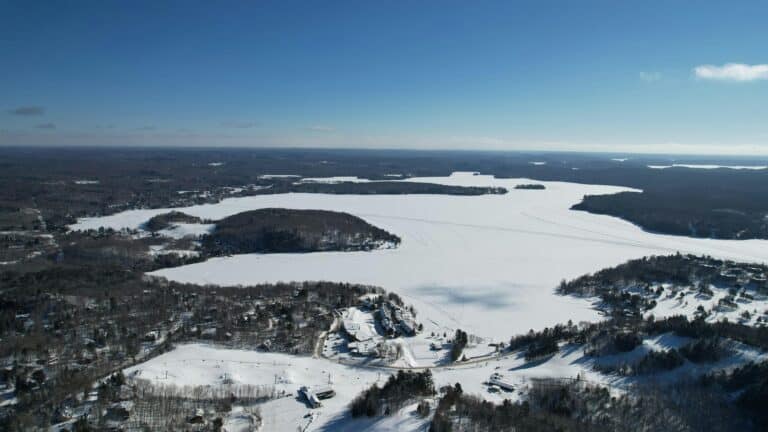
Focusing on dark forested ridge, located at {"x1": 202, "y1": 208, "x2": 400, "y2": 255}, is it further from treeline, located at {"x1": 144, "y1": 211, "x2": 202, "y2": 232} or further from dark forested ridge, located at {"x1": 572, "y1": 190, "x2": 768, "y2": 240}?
dark forested ridge, located at {"x1": 572, "y1": 190, "x2": 768, "y2": 240}

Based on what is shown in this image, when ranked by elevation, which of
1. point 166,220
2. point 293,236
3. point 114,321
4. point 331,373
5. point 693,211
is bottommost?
point 331,373

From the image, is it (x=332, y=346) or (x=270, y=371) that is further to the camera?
(x=332, y=346)

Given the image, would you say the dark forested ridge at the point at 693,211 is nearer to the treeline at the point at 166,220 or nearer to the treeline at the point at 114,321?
the treeline at the point at 114,321

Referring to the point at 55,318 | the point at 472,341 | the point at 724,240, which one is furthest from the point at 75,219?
the point at 724,240

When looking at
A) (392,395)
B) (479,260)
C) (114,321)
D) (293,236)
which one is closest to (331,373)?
(392,395)

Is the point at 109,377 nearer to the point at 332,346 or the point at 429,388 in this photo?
the point at 332,346

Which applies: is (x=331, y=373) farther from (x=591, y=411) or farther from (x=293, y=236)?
(x=293, y=236)

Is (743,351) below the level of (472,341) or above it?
above

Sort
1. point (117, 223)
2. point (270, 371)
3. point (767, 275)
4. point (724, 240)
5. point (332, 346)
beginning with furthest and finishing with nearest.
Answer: point (117, 223) < point (724, 240) < point (767, 275) < point (332, 346) < point (270, 371)
